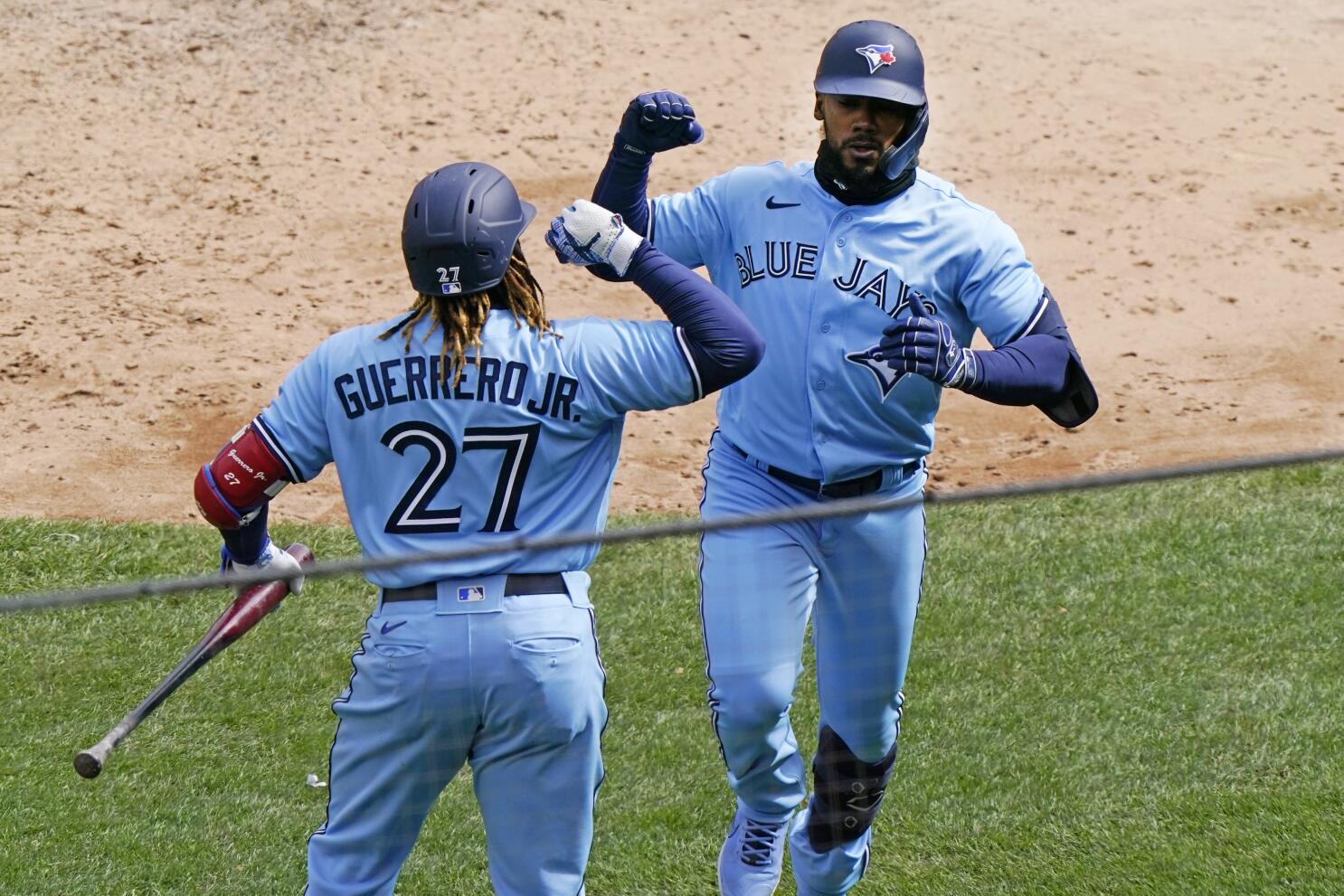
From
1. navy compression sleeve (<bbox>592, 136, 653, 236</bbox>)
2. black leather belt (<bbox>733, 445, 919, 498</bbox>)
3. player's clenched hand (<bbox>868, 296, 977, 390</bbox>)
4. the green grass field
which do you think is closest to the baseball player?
player's clenched hand (<bbox>868, 296, 977, 390</bbox>)

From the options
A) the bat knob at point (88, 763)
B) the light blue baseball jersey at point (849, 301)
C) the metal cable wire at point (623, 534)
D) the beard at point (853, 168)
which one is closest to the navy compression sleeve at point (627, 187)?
the light blue baseball jersey at point (849, 301)

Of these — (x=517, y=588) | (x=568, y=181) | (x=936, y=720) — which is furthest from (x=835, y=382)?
(x=568, y=181)

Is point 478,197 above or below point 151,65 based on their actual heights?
above

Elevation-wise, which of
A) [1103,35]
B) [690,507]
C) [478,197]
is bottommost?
[690,507]

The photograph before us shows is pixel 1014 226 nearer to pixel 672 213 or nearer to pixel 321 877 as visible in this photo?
pixel 672 213

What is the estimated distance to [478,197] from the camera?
354 centimetres

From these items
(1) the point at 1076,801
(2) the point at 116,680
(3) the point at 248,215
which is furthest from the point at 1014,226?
(2) the point at 116,680

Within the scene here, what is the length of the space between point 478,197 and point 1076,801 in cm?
288

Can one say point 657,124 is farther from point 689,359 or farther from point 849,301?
point 689,359

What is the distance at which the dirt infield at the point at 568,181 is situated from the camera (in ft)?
27.2

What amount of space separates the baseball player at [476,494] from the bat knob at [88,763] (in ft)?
2.24

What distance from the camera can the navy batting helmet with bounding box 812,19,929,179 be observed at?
4254mm

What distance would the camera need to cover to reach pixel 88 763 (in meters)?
3.99

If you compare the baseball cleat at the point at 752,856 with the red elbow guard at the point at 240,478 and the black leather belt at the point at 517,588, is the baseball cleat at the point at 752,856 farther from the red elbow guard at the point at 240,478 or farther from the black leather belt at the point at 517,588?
the red elbow guard at the point at 240,478
